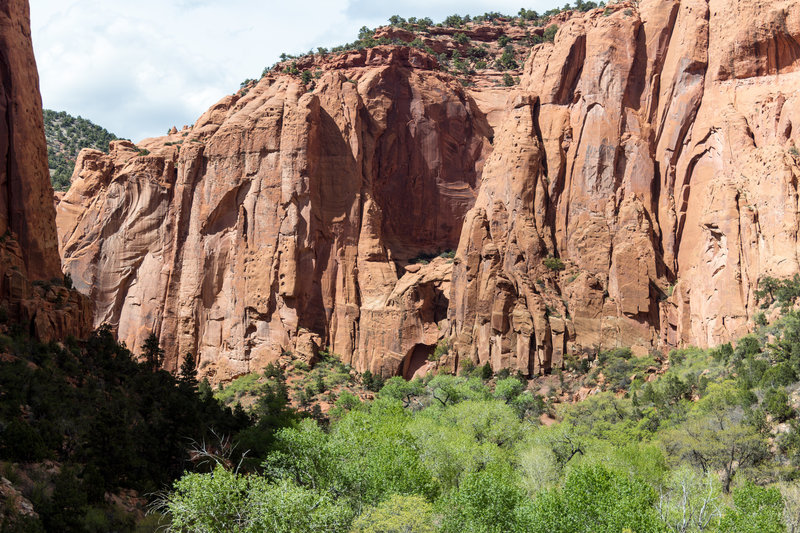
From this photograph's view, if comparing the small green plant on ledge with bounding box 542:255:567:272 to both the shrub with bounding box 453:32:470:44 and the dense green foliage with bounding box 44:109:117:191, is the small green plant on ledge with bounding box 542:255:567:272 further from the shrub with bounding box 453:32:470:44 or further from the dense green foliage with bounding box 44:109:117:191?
the dense green foliage with bounding box 44:109:117:191

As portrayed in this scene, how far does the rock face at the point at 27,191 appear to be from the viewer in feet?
136

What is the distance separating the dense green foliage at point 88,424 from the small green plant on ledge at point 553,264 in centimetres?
3336

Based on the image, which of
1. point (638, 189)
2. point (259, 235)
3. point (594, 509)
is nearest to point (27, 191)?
point (259, 235)

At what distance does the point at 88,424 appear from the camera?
3412 cm

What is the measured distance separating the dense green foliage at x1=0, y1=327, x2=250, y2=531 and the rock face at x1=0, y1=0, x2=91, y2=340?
2162 millimetres

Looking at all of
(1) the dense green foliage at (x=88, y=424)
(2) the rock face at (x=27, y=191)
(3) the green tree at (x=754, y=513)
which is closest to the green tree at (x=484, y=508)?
(3) the green tree at (x=754, y=513)

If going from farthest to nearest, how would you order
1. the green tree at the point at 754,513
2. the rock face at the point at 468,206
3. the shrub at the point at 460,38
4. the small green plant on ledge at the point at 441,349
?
the shrub at the point at 460,38
the small green plant on ledge at the point at 441,349
the rock face at the point at 468,206
the green tree at the point at 754,513

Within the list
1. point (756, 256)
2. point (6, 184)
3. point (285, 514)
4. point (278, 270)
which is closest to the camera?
point (285, 514)

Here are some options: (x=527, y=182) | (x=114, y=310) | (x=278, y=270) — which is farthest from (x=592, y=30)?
(x=114, y=310)

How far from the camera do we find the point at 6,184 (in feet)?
143

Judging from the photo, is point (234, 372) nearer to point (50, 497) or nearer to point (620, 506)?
point (50, 497)

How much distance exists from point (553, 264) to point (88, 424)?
142 ft

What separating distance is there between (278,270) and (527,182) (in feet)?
77.3

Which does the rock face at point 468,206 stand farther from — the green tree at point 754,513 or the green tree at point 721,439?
the green tree at point 754,513
